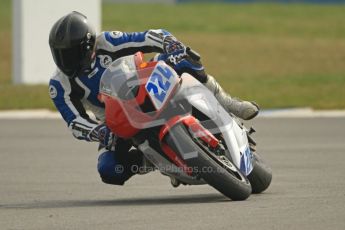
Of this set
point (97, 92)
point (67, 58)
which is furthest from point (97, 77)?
point (67, 58)

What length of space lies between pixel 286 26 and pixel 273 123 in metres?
21.1

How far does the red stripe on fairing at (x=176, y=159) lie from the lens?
335 inches

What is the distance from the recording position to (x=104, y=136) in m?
8.95

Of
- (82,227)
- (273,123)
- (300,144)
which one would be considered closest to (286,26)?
(273,123)

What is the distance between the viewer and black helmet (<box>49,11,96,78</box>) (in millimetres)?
9242

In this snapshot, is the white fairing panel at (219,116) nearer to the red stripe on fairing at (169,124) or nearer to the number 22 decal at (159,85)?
the number 22 decal at (159,85)

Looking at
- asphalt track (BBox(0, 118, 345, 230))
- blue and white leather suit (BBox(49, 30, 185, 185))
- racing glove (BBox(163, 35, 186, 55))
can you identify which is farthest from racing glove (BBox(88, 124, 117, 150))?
racing glove (BBox(163, 35, 186, 55))

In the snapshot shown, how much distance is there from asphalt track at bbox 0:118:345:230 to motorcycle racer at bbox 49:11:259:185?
359 mm

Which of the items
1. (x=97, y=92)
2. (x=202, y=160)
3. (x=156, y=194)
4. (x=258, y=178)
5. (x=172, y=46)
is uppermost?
(x=172, y=46)

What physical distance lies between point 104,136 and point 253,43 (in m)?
25.1

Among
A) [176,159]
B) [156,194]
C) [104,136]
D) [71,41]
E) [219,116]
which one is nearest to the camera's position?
[176,159]

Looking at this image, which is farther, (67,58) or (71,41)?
(67,58)

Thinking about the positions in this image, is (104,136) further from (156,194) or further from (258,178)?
(258,178)

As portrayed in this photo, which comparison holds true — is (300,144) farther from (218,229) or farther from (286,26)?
(286,26)
